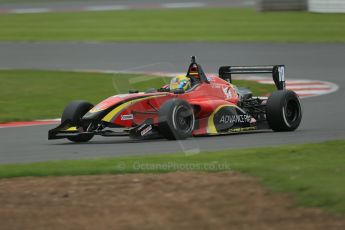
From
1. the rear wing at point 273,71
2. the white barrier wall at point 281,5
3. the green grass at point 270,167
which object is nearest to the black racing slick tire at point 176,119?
the green grass at point 270,167

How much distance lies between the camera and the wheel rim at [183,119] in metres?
11.4

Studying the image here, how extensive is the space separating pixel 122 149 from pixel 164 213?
4.03 meters

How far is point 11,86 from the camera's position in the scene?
19234 millimetres

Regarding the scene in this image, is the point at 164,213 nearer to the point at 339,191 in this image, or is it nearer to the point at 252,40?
the point at 339,191

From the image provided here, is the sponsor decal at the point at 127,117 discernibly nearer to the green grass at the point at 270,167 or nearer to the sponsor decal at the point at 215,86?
the sponsor decal at the point at 215,86

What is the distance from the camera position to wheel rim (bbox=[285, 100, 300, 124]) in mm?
12766

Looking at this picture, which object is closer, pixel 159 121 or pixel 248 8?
A: pixel 159 121

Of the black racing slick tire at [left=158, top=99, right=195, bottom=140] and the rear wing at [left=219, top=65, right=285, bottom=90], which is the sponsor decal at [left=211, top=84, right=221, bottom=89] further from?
the black racing slick tire at [left=158, top=99, right=195, bottom=140]

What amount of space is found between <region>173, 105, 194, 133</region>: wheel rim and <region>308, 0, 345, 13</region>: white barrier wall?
68.8ft

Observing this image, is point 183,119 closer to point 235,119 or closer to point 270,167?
point 235,119

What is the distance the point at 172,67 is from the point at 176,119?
9.58 m

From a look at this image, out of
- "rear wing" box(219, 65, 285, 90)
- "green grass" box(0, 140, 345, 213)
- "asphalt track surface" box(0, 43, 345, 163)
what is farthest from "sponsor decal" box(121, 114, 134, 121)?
"rear wing" box(219, 65, 285, 90)

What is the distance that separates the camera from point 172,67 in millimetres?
20859

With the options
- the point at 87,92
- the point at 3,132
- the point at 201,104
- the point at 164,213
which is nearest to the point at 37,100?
the point at 87,92
